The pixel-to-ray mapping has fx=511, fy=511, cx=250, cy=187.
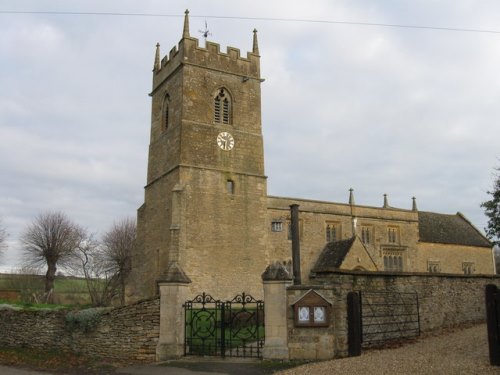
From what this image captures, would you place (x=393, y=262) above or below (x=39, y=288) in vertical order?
above

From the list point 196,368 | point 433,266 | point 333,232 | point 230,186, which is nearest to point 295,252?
point 196,368

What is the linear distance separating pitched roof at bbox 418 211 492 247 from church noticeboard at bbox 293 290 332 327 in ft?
100

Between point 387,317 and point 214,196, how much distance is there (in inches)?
627

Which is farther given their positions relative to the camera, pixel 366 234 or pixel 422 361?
pixel 366 234

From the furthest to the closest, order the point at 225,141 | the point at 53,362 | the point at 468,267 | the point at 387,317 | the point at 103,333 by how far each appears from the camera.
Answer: the point at 468,267 → the point at 225,141 → the point at 103,333 → the point at 387,317 → the point at 53,362

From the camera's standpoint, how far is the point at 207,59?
31484mm

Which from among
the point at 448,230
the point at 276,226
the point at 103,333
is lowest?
the point at 103,333

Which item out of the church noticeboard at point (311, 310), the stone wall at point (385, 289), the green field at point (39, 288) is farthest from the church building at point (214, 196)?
the green field at point (39, 288)

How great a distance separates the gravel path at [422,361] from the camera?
10.4 m

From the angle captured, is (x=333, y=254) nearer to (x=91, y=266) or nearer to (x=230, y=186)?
(x=230, y=186)

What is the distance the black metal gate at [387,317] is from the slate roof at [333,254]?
1582cm

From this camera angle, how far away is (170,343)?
14.0m

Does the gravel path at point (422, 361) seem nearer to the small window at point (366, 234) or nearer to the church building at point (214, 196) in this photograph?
the church building at point (214, 196)

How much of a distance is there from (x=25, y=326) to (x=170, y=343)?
6865 millimetres
